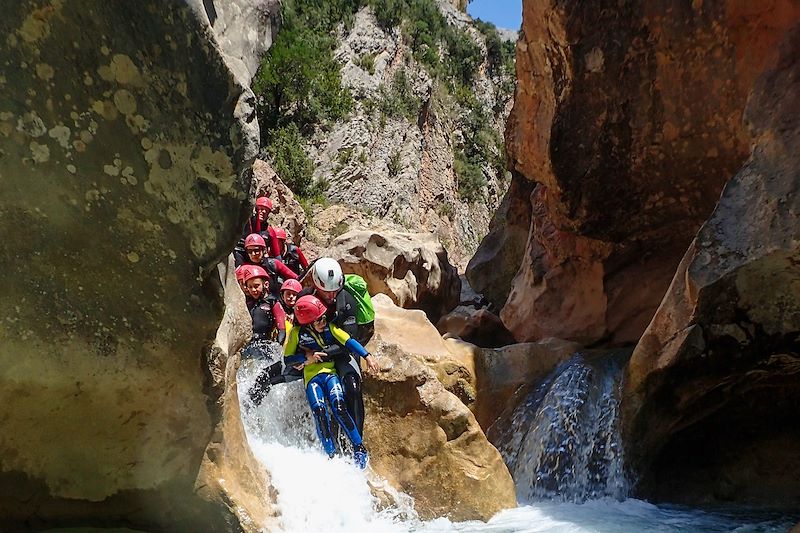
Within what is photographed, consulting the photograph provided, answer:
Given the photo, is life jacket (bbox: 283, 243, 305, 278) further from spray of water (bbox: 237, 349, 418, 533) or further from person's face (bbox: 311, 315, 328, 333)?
person's face (bbox: 311, 315, 328, 333)

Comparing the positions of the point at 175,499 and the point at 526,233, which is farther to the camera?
the point at 526,233

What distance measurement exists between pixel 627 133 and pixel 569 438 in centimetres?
305

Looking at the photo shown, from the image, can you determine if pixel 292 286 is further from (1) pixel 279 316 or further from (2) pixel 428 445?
(2) pixel 428 445

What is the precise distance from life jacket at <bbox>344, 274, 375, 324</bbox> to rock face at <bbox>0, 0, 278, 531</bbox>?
8.65ft

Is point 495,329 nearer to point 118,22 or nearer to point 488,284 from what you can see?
point 488,284

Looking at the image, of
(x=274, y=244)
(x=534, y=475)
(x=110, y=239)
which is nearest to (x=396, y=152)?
(x=274, y=244)

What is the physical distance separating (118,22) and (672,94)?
549 cm

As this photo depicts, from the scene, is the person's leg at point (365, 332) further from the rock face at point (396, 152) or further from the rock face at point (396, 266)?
the rock face at point (396, 152)

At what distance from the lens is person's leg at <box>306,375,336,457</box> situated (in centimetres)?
515

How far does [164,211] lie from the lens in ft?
9.14

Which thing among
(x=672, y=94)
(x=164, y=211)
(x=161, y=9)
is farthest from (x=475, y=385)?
(x=161, y=9)

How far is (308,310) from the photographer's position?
5461mm

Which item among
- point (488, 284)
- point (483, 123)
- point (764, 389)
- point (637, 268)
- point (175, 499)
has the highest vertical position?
point (483, 123)

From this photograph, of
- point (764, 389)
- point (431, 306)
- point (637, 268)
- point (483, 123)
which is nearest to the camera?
point (764, 389)
